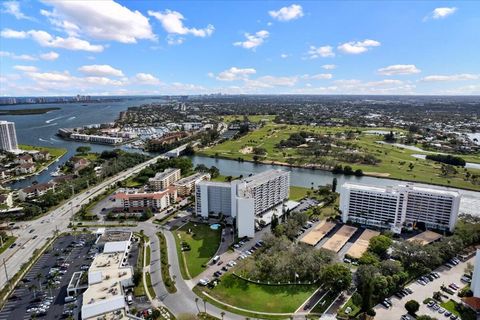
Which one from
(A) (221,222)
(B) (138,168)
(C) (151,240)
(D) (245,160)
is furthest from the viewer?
(D) (245,160)

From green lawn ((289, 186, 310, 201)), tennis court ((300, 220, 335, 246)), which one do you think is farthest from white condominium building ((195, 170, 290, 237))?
tennis court ((300, 220, 335, 246))

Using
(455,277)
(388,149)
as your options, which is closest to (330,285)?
(455,277)

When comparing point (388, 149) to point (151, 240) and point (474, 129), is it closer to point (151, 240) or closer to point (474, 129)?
point (474, 129)

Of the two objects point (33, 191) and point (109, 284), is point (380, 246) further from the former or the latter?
point (33, 191)

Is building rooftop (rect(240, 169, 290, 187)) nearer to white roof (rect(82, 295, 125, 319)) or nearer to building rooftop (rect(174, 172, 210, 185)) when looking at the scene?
building rooftop (rect(174, 172, 210, 185))

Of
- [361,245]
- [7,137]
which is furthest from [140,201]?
[7,137]

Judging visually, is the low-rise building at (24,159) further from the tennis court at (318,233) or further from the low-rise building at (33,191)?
the tennis court at (318,233)

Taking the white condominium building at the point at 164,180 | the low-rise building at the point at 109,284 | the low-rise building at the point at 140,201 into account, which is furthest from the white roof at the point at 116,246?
the white condominium building at the point at 164,180

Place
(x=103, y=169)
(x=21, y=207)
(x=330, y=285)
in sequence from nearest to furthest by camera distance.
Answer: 1. (x=330, y=285)
2. (x=21, y=207)
3. (x=103, y=169)
